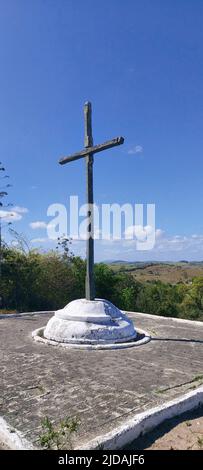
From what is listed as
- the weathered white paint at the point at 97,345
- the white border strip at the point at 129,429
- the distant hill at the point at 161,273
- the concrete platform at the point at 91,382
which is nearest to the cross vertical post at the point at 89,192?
the weathered white paint at the point at 97,345

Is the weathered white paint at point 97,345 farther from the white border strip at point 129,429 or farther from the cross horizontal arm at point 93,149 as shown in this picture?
the cross horizontal arm at point 93,149

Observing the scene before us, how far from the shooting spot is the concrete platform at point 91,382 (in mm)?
3902

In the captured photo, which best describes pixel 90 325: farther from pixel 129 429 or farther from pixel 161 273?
pixel 161 273

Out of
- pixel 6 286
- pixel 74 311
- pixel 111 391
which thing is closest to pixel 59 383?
pixel 111 391

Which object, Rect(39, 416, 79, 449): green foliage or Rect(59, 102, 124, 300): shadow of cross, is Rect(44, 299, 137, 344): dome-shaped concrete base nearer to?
Rect(59, 102, 124, 300): shadow of cross

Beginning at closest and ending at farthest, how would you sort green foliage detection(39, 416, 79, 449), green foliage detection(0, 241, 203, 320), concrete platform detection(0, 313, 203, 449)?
green foliage detection(39, 416, 79, 449), concrete platform detection(0, 313, 203, 449), green foliage detection(0, 241, 203, 320)

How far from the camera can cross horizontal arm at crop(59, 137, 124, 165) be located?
710 cm

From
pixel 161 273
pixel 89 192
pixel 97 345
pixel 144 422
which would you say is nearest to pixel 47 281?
pixel 89 192

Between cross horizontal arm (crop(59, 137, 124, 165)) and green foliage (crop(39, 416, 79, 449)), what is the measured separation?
496 cm

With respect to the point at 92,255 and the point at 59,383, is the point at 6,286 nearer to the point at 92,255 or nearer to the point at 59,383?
the point at 92,255

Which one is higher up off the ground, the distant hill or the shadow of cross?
the shadow of cross

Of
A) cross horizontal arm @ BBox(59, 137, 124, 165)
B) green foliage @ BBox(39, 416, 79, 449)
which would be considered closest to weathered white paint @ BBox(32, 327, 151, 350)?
green foliage @ BBox(39, 416, 79, 449)

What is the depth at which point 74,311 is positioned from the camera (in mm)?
7656

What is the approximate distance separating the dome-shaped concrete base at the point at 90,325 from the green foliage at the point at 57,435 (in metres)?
3.58
